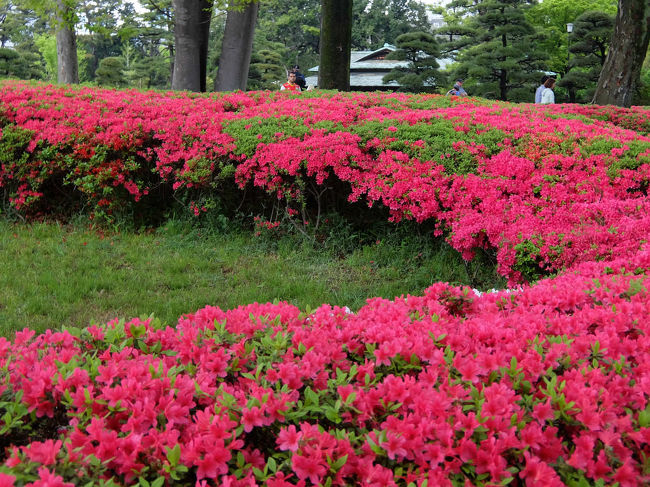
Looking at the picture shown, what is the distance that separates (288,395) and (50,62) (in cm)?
4616

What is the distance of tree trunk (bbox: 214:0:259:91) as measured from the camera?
38.4ft

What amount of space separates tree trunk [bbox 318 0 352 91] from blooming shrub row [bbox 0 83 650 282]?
107 inches

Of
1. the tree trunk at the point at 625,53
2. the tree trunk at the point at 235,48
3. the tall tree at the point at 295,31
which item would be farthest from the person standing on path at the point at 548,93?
the tall tree at the point at 295,31

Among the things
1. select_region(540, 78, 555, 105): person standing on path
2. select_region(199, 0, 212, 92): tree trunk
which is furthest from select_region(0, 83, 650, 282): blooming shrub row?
select_region(540, 78, 555, 105): person standing on path

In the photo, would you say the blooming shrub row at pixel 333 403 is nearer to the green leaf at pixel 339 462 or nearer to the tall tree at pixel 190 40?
the green leaf at pixel 339 462

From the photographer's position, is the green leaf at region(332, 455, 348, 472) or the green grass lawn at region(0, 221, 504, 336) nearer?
the green leaf at region(332, 455, 348, 472)

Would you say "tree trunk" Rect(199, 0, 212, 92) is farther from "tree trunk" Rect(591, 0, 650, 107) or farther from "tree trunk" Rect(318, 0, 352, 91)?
"tree trunk" Rect(591, 0, 650, 107)

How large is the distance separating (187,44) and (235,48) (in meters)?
1.12

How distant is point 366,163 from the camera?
16.9ft

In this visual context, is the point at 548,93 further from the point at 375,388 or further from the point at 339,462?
the point at 339,462

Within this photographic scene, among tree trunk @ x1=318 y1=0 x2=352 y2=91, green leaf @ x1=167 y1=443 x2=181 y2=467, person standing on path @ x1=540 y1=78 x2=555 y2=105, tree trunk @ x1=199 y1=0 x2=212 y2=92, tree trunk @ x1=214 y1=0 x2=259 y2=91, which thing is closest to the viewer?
green leaf @ x1=167 y1=443 x2=181 y2=467

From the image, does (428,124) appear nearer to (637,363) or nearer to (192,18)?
(637,363)

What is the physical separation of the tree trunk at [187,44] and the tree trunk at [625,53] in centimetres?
762

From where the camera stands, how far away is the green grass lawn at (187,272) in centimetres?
412
